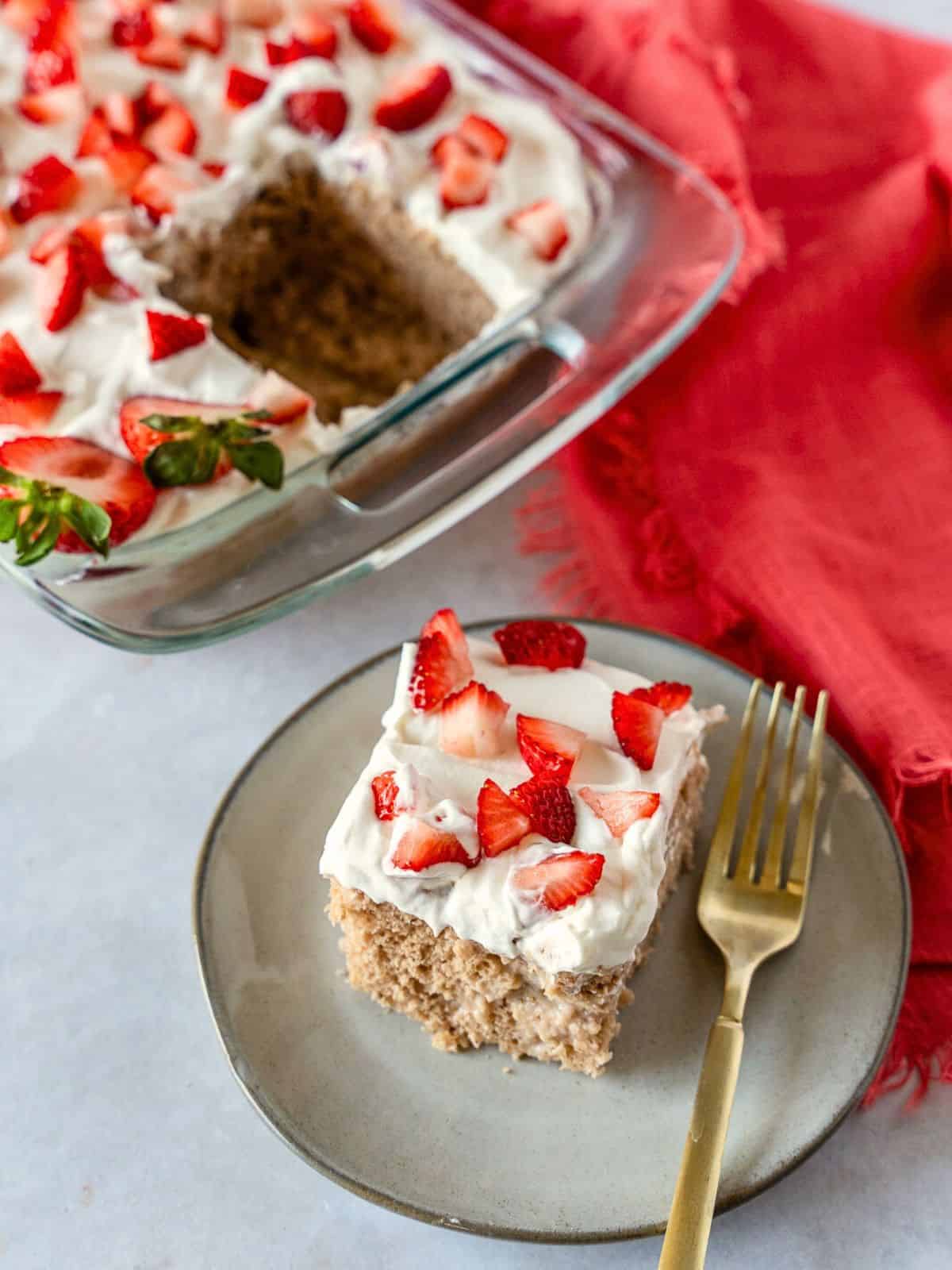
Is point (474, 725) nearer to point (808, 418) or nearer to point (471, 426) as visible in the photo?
point (471, 426)

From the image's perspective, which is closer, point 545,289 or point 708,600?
point 708,600

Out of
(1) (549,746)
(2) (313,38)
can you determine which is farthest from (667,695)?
(2) (313,38)

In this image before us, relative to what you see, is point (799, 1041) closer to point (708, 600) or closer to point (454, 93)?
point (708, 600)

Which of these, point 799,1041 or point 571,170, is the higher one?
point 571,170

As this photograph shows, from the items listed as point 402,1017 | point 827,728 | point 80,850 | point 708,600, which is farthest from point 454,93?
point 402,1017

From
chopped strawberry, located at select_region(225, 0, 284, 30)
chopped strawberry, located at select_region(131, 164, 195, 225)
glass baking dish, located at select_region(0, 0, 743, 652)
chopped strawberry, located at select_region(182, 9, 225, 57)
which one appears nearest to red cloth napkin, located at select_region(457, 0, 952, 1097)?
glass baking dish, located at select_region(0, 0, 743, 652)

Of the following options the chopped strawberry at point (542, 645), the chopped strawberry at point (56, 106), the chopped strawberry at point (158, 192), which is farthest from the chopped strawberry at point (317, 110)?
the chopped strawberry at point (542, 645)

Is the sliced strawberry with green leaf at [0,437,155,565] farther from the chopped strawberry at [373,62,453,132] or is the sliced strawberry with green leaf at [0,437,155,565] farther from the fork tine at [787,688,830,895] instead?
the fork tine at [787,688,830,895]
